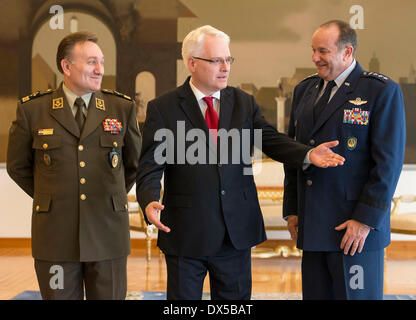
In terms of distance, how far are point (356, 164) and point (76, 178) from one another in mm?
1267

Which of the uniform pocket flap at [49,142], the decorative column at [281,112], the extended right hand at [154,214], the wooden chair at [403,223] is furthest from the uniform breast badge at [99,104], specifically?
the decorative column at [281,112]

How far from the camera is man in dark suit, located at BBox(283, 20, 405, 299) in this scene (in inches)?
90.1

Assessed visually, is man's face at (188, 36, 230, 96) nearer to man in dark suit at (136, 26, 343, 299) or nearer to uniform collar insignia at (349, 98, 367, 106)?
man in dark suit at (136, 26, 343, 299)

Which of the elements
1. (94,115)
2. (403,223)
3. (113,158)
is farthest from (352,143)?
(403,223)

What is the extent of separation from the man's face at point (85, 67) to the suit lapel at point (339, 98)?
1.04 m

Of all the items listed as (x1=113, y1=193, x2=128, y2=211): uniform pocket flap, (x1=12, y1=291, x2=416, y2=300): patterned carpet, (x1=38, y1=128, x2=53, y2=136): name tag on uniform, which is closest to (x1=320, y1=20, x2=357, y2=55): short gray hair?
(x1=113, y1=193, x2=128, y2=211): uniform pocket flap

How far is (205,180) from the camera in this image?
2338 mm

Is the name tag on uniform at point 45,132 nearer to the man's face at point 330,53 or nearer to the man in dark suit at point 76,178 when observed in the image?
the man in dark suit at point 76,178

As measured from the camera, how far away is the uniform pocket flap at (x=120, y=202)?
2.72 m

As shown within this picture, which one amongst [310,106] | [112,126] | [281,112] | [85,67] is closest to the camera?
[310,106]

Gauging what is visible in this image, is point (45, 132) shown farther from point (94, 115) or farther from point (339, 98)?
point (339, 98)
